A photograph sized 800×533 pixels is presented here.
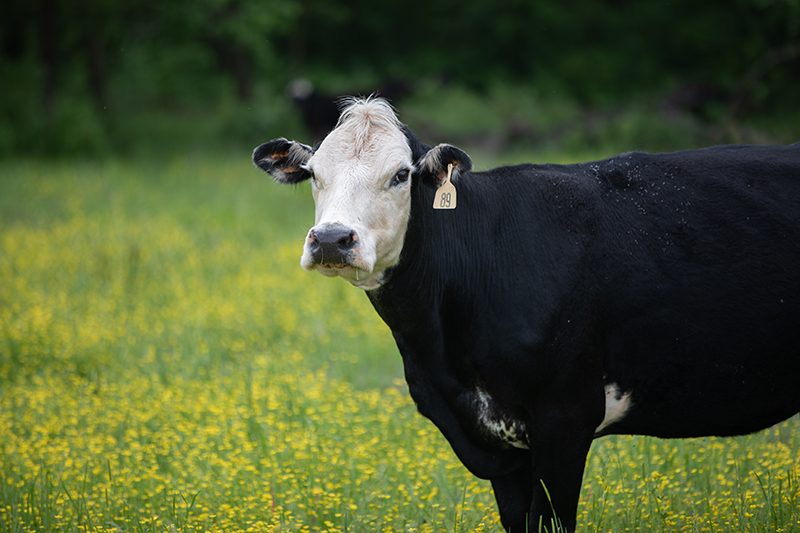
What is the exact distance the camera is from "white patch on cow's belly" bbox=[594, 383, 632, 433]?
3.34 m

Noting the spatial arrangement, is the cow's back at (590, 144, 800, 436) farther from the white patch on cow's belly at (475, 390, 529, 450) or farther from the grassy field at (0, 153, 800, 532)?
the grassy field at (0, 153, 800, 532)

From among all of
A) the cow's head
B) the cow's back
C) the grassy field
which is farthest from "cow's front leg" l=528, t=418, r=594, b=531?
the cow's head

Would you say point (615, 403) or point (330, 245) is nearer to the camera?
point (330, 245)

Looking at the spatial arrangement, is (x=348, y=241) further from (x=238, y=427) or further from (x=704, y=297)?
(x=238, y=427)

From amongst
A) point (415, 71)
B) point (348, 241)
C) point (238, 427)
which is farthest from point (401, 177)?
point (415, 71)

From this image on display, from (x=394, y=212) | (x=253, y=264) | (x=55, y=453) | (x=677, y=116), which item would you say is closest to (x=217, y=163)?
(x=253, y=264)

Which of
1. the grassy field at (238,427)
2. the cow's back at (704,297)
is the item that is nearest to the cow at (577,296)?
the cow's back at (704,297)

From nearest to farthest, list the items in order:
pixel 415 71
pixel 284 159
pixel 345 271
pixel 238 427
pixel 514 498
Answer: pixel 345 271 < pixel 514 498 < pixel 284 159 < pixel 238 427 < pixel 415 71

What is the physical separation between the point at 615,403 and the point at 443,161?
54.5 inches

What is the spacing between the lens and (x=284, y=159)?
3777 mm

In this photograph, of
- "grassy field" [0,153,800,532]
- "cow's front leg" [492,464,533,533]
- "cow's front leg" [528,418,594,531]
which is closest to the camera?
"cow's front leg" [528,418,594,531]

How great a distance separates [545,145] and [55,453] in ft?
50.5

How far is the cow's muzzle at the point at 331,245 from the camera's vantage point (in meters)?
2.99

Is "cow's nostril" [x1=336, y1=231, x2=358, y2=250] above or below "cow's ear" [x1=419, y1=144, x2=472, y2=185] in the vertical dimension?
below
